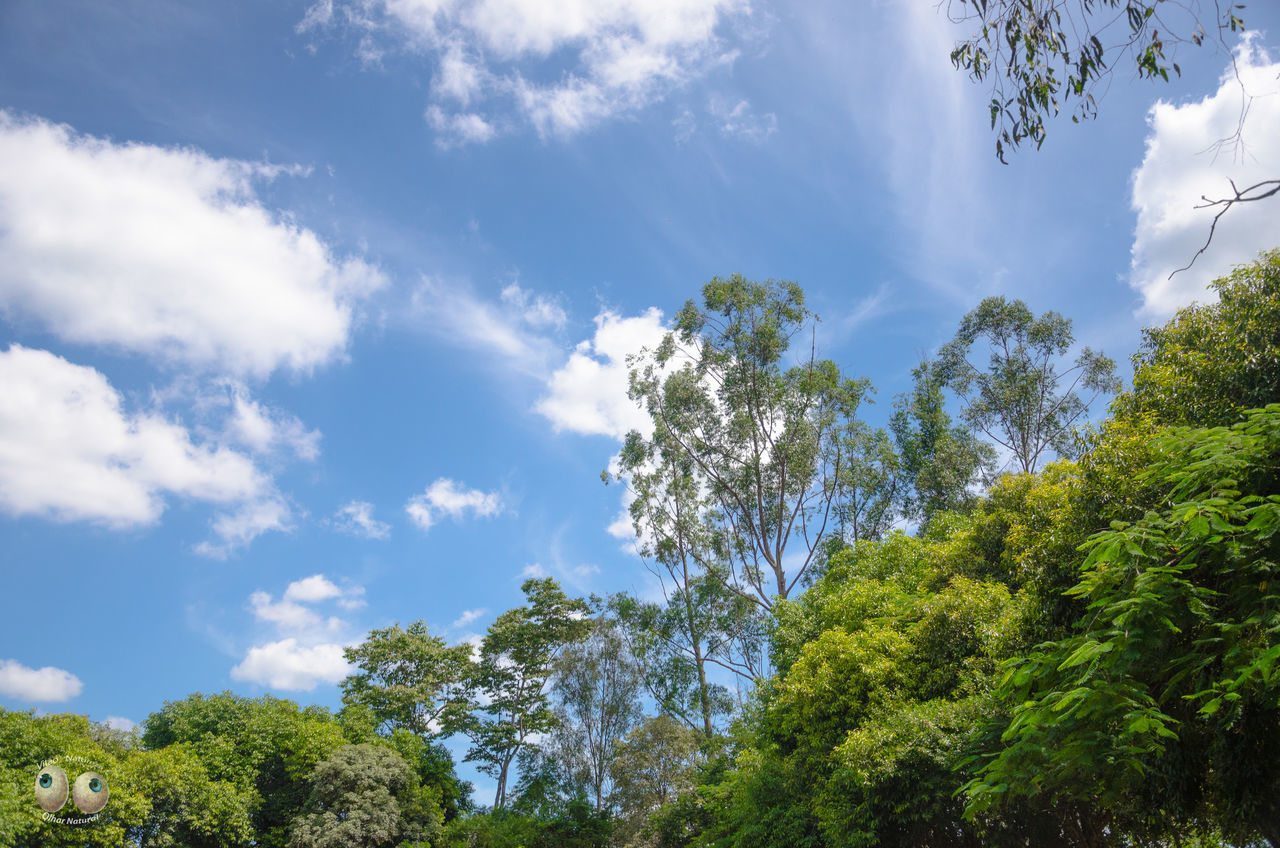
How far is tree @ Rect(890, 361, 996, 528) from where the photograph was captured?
25.8 metres

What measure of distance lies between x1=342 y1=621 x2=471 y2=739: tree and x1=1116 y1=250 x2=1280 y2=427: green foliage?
26.9 meters

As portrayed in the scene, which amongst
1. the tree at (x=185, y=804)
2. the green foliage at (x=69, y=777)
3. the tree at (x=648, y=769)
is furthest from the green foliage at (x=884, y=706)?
the tree at (x=185, y=804)

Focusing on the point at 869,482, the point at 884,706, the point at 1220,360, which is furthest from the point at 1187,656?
the point at 869,482

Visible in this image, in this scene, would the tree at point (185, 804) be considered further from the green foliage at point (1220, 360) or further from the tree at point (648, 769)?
the green foliage at point (1220, 360)

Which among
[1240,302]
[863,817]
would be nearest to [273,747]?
[863,817]

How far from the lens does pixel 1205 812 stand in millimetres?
6500

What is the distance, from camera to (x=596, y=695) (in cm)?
2914

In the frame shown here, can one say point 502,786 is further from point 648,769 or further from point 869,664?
point 869,664

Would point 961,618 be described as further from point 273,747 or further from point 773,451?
point 273,747

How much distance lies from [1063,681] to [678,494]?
22398 millimetres

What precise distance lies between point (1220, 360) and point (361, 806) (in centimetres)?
2393

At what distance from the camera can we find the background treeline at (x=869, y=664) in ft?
18.8

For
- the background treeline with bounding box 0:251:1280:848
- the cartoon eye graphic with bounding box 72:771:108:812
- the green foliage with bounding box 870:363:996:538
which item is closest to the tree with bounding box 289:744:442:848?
the background treeline with bounding box 0:251:1280:848

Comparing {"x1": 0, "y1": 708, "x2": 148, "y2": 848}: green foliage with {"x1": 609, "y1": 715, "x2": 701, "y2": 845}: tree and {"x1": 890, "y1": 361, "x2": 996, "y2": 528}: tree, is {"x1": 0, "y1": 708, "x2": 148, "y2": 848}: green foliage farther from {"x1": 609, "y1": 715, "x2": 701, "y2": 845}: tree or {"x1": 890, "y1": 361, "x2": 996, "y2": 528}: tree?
{"x1": 890, "y1": 361, "x2": 996, "y2": 528}: tree
